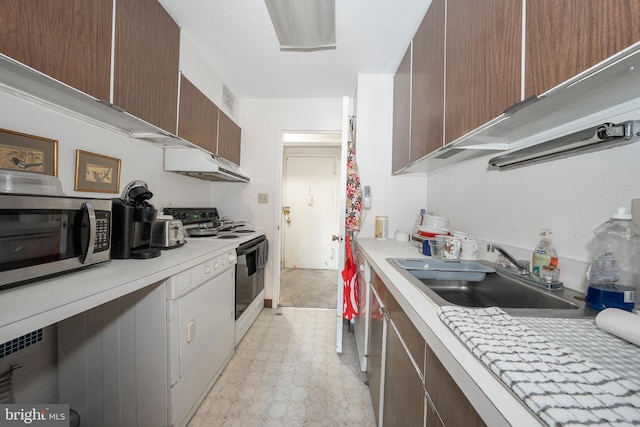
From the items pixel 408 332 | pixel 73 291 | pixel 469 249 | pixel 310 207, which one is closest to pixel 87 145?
pixel 73 291

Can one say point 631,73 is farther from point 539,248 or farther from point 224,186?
point 224,186

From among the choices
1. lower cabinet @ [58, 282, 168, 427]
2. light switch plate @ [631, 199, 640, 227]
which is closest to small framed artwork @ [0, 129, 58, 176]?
lower cabinet @ [58, 282, 168, 427]

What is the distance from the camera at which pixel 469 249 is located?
4.11 ft

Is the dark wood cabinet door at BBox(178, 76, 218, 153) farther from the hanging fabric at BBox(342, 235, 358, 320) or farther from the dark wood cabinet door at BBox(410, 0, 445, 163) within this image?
the dark wood cabinet door at BBox(410, 0, 445, 163)

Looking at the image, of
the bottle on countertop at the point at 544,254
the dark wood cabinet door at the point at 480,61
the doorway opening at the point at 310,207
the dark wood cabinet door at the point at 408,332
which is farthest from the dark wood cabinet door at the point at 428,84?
the doorway opening at the point at 310,207

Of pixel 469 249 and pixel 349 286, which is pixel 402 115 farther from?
pixel 349 286

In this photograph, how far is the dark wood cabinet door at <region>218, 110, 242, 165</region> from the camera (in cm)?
222

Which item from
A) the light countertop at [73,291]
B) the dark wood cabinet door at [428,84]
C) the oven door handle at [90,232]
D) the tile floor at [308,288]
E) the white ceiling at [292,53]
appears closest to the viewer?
the light countertop at [73,291]

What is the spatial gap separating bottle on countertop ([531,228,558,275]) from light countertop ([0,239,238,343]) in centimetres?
157

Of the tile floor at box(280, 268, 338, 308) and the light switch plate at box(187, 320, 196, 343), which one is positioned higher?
the light switch plate at box(187, 320, 196, 343)

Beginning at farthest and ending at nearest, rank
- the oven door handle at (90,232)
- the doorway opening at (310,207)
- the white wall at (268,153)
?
the doorway opening at (310,207) → the white wall at (268,153) → the oven door handle at (90,232)

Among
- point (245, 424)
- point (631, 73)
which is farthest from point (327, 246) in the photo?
point (631, 73)

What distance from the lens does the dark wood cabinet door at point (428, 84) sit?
1.16m

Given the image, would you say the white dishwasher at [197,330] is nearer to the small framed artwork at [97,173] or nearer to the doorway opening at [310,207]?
the small framed artwork at [97,173]
